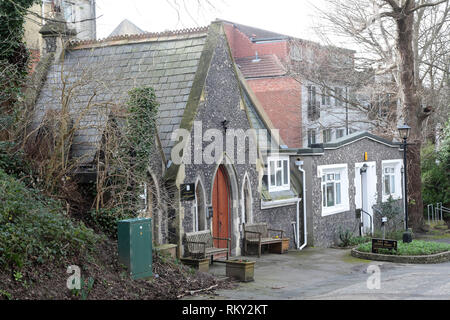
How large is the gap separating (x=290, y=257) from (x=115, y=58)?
28.4 ft

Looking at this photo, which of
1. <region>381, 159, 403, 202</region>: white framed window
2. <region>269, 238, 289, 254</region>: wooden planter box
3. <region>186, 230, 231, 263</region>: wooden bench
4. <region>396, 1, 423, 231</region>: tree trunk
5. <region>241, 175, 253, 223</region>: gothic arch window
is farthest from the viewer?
<region>381, 159, 403, 202</region>: white framed window

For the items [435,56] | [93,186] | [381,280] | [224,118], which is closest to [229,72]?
[224,118]

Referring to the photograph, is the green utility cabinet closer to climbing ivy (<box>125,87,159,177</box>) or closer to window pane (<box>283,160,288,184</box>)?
climbing ivy (<box>125,87,159,177</box>)

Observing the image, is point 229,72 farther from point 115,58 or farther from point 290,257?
point 290,257

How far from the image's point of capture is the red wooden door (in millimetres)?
17500

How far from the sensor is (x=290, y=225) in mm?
20828

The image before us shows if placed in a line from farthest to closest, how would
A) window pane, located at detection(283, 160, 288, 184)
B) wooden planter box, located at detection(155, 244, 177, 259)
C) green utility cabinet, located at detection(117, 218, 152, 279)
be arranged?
window pane, located at detection(283, 160, 288, 184) → wooden planter box, located at detection(155, 244, 177, 259) → green utility cabinet, located at detection(117, 218, 152, 279)

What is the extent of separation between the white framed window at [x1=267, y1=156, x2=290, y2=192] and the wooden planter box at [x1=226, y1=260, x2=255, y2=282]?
21.5 ft

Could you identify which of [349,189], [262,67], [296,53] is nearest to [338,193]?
[349,189]

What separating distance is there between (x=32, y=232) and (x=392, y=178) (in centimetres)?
2116

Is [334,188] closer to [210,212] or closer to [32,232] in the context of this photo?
[210,212]

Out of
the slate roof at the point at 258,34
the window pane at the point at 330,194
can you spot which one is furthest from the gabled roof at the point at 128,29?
the window pane at the point at 330,194

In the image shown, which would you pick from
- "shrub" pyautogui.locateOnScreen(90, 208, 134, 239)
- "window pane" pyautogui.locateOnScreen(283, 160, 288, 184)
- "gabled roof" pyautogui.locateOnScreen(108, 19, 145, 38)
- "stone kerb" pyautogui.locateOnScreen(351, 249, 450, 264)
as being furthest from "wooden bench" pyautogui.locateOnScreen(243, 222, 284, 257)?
"gabled roof" pyautogui.locateOnScreen(108, 19, 145, 38)

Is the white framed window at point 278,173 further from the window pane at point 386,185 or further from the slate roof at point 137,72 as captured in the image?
the window pane at point 386,185
